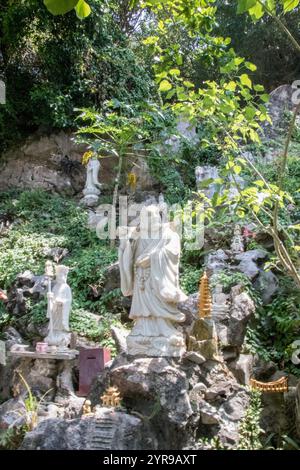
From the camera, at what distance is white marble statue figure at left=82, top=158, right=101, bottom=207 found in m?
14.2

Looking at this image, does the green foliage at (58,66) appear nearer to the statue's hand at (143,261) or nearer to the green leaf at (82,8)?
the statue's hand at (143,261)

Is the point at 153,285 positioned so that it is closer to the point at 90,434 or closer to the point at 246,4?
the point at 90,434

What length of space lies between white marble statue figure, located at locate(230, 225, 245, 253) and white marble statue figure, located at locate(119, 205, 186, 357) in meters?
4.05

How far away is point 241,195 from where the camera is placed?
5312mm

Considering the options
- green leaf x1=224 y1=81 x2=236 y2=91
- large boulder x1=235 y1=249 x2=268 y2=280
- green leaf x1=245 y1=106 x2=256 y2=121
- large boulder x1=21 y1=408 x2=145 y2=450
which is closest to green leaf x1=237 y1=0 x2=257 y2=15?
green leaf x1=245 y1=106 x2=256 y2=121

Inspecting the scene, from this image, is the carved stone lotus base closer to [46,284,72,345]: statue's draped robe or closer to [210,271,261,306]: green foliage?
[46,284,72,345]: statue's draped robe

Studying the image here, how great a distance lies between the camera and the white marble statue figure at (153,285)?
575 cm

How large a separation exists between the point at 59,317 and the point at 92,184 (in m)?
6.80

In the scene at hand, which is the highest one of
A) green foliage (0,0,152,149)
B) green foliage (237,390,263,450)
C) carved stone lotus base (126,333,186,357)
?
green foliage (0,0,152,149)

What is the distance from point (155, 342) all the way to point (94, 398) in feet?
3.02

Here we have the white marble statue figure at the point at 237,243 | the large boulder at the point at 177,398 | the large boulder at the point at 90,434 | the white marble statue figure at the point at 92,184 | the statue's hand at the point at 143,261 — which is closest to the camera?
the large boulder at the point at 90,434

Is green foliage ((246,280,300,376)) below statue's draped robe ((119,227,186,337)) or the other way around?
below

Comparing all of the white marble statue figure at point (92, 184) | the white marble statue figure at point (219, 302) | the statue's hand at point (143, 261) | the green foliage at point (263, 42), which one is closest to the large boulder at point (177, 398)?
the statue's hand at point (143, 261)

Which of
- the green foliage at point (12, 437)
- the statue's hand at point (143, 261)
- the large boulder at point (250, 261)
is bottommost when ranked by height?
the green foliage at point (12, 437)
